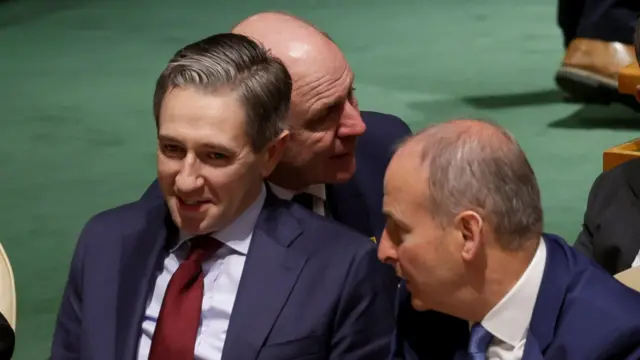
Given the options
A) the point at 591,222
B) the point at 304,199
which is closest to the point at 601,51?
the point at 591,222

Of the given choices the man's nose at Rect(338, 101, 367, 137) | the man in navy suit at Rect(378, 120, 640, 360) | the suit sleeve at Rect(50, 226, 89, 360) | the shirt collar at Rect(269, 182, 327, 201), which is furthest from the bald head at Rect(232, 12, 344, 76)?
the man in navy suit at Rect(378, 120, 640, 360)

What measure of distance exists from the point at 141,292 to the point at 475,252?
0.73m

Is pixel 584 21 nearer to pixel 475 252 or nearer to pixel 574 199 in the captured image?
pixel 574 199

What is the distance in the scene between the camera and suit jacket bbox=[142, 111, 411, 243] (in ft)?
9.12

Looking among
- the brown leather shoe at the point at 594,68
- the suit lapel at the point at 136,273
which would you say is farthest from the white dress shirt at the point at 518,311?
the brown leather shoe at the point at 594,68

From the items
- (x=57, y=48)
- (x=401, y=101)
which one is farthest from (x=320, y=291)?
(x=57, y=48)

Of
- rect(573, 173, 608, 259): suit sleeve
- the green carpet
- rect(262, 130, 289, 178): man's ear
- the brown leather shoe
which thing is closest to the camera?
rect(262, 130, 289, 178): man's ear

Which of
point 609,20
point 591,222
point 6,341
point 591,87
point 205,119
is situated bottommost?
point 591,87

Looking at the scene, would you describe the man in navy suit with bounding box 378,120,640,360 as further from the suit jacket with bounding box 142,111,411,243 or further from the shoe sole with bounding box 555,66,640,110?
the shoe sole with bounding box 555,66,640,110

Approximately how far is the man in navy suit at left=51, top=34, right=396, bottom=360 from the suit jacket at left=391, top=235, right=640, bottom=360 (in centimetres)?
44

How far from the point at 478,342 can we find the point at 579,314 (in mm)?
165

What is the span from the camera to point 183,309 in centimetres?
226

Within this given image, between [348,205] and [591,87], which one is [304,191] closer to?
[348,205]

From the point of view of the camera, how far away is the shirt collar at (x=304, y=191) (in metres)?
2.59
